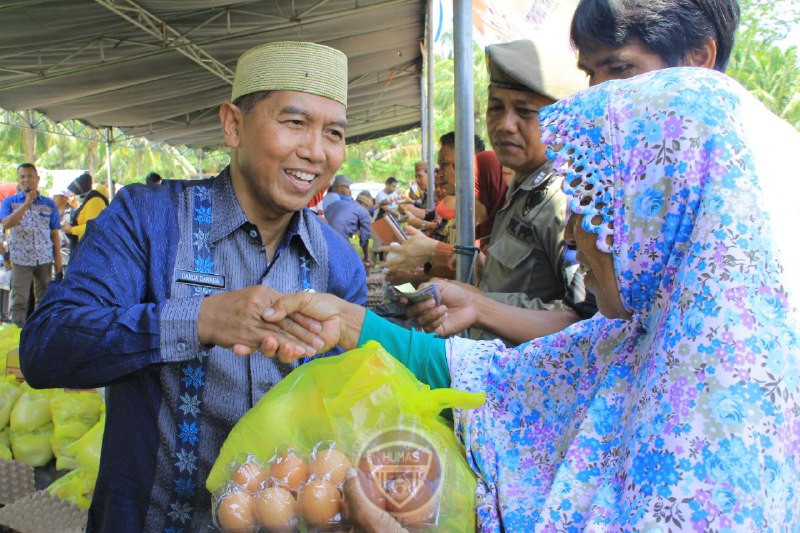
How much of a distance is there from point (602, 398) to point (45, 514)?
7.76ft

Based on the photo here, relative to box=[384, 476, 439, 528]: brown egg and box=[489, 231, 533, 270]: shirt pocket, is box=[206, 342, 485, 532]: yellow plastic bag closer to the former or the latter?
box=[384, 476, 439, 528]: brown egg

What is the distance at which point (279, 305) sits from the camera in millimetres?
1522

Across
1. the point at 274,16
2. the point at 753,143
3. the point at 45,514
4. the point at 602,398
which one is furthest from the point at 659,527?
the point at 274,16

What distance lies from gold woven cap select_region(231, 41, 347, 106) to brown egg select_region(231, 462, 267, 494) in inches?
42.2

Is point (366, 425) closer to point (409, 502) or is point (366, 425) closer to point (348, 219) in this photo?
point (409, 502)

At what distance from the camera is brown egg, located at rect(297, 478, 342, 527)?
1.14m

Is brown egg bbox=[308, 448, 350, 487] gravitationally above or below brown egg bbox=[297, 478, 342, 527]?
above

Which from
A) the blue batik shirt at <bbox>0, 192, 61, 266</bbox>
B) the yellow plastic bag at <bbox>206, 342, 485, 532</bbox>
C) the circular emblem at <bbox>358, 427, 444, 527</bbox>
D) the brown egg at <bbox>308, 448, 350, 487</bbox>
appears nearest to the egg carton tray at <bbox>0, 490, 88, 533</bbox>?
the yellow plastic bag at <bbox>206, 342, 485, 532</bbox>

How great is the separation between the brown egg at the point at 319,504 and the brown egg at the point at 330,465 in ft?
0.10

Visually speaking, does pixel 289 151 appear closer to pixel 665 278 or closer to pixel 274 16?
pixel 665 278

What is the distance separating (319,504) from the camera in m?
1.14

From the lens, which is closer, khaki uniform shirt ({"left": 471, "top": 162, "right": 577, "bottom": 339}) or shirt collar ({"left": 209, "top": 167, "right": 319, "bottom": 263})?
shirt collar ({"left": 209, "top": 167, "right": 319, "bottom": 263})

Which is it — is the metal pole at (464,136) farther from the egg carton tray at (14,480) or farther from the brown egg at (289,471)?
the egg carton tray at (14,480)

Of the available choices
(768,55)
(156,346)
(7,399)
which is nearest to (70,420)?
(7,399)
